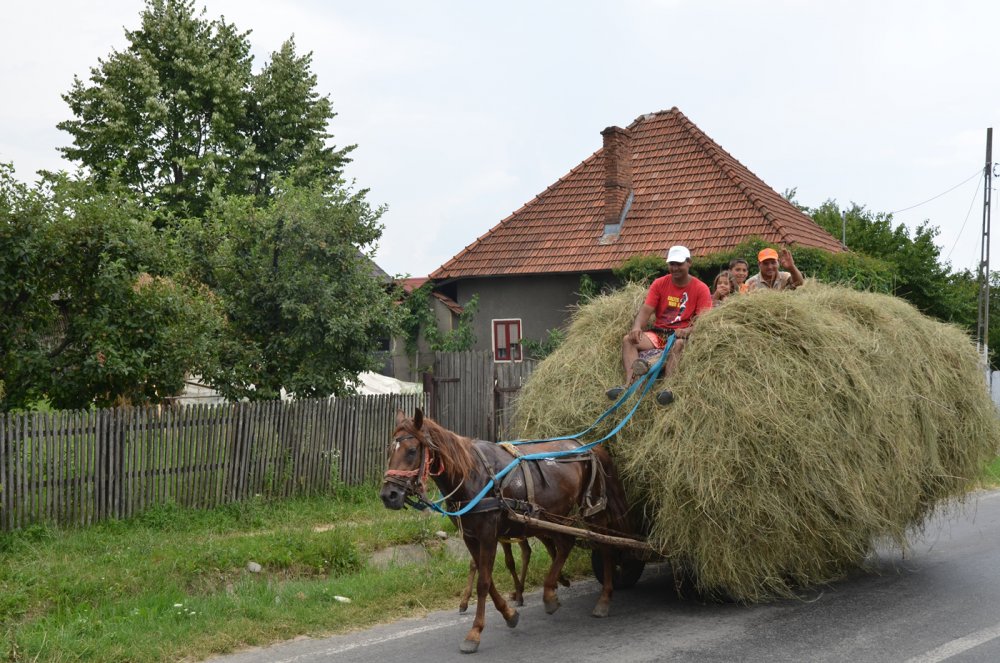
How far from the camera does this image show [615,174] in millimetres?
20281

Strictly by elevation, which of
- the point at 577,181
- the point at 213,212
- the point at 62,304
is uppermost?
the point at 577,181

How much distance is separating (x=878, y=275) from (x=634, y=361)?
13296mm

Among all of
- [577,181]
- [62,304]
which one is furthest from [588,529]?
[577,181]

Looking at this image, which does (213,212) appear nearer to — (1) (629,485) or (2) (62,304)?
(2) (62,304)

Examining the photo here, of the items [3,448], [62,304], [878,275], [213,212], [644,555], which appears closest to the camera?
[644,555]

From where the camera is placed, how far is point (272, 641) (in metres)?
6.06

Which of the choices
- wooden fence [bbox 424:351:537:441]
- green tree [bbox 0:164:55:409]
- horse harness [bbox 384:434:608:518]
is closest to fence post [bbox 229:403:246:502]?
green tree [bbox 0:164:55:409]

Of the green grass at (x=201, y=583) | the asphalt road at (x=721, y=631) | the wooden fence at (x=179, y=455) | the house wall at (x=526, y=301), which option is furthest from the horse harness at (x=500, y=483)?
the house wall at (x=526, y=301)

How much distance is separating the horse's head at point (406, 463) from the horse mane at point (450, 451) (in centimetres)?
7

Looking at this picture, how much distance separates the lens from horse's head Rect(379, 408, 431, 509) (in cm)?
541

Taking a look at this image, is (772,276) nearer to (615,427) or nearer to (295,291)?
(615,427)

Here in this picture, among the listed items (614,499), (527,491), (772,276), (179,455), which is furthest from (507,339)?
(527,491)

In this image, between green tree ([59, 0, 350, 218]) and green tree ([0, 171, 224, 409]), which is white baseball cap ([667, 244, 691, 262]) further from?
green tree ([59, 0, 350, 218])

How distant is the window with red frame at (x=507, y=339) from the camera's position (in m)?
21.0
